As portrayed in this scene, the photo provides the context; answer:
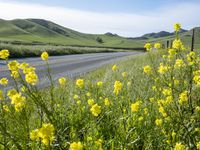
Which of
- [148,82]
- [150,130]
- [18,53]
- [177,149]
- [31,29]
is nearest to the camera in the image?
[177,149]

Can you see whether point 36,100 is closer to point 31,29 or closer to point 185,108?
point 185,108

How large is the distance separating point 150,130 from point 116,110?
35.3 inches

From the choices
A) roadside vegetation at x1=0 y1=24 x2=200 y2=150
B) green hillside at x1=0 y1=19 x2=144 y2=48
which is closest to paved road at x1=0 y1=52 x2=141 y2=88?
roadside vegetation at x1=0 y1=24 x2=200 y2=150

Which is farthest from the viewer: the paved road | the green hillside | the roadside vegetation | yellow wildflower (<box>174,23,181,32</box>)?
the green hillside

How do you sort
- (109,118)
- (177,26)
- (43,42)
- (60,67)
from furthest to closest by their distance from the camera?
(43,42) < (60,67) < (109,118) < (177,26)

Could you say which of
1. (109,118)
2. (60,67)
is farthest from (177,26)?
(60,67)

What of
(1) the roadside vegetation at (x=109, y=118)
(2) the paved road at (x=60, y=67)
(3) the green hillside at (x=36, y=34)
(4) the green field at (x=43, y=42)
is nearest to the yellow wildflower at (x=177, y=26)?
(1) the roadside vegetation at (x=109, y=118)

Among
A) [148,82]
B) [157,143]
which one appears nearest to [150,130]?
[157,143]

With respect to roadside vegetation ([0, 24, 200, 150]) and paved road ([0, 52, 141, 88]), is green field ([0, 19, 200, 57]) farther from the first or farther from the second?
roadside vegetation ([0, 24, 200, 150])

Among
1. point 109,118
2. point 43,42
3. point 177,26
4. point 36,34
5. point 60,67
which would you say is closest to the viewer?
point 177,26

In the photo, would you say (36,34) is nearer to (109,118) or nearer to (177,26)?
(109,118)

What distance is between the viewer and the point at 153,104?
17.8ft

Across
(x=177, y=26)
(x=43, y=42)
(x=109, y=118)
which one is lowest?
(x=43, y=42)

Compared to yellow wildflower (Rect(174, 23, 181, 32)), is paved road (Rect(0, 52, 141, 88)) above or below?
below
